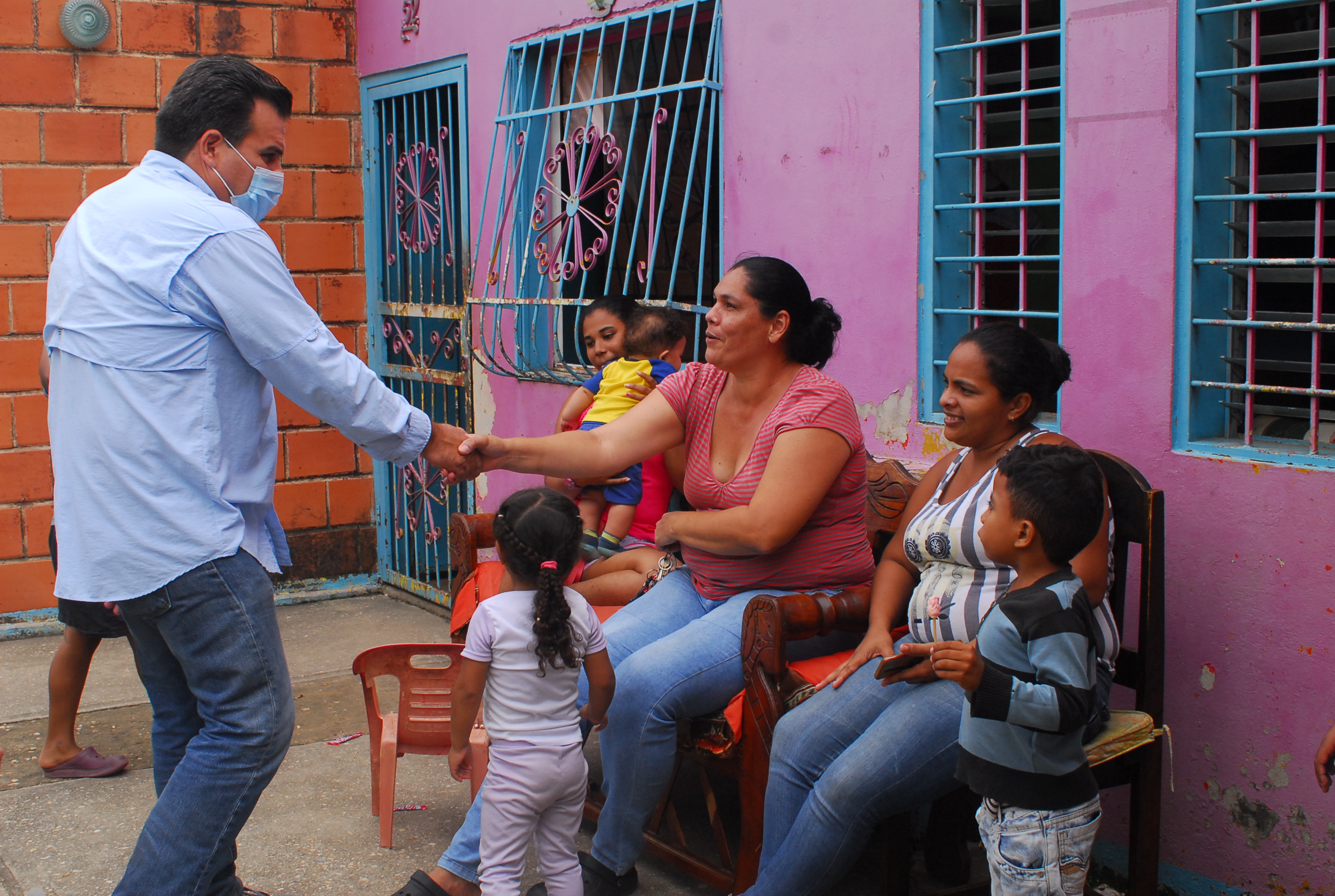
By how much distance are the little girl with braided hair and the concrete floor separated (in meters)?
0.53

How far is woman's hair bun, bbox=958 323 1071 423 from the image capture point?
8.82 feet

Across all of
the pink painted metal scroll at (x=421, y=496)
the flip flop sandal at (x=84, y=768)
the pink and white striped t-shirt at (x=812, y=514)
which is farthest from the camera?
the pink painted metal scroll at (x=421, y=496)

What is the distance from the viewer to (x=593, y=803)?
3.24 m

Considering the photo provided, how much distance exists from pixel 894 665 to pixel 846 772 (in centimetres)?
27

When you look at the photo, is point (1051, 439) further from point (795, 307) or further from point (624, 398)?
point (624, 398)

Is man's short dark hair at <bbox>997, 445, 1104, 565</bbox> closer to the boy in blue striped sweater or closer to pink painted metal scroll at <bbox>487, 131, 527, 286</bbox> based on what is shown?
the boy in blue striped sweater

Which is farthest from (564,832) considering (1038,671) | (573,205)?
(573,205)

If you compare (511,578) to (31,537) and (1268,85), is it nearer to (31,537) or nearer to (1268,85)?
(1268,85)

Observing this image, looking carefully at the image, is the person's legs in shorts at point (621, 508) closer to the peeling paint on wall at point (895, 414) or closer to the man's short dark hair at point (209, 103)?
the peeling paint on wall at point (895, 414)

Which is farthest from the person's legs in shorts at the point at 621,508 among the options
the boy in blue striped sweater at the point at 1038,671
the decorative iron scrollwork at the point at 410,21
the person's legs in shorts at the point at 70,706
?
the decorative iron scrollwork at the point at 410,21

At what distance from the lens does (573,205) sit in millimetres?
4586

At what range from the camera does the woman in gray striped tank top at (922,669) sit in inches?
98.0

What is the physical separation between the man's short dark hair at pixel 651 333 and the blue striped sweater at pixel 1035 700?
6.72 feet

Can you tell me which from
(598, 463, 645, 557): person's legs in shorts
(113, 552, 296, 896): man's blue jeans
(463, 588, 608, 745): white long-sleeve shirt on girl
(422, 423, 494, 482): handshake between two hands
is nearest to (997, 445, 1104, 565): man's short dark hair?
(463, 588, 608, 745): white long-sleeve shirt on girl
